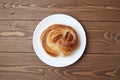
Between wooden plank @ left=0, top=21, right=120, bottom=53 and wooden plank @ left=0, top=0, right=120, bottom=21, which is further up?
wooden plank @ left=0, top=0, right=120, bottom=21

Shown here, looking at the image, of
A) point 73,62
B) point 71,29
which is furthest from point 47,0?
point 73,62

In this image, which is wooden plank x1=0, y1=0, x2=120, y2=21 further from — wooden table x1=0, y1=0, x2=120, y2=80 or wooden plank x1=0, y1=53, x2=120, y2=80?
wooden plank x1=0, y1=53, x2=120, y2=80

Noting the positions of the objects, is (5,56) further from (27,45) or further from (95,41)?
(95,41)

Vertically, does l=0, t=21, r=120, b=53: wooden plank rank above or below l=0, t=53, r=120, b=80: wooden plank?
above

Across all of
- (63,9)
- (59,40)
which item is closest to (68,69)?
(59,40)

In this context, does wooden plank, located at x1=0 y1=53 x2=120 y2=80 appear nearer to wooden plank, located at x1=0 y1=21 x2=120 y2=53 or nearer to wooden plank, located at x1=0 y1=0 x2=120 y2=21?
wooden plank, located at x1=0 y1=21 x2=120 y2=53

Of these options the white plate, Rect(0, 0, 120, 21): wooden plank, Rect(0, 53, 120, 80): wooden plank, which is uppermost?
Rect(0, 0, 120, 21): wooden plank

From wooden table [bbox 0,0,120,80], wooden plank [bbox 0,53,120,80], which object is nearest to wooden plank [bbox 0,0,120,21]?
wooden table [bbox 0,0,120,80]
